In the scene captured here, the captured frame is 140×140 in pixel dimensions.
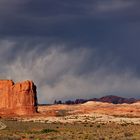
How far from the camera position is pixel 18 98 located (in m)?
127

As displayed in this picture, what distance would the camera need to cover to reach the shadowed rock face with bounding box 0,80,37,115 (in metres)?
125

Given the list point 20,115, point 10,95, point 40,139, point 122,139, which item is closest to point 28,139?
point 40,139

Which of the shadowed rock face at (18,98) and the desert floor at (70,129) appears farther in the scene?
the shadowed rock face at (18,98)

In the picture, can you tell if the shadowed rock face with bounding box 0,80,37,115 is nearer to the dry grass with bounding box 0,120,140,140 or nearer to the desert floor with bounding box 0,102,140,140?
the desert floor with bounding box 0,102,140,140

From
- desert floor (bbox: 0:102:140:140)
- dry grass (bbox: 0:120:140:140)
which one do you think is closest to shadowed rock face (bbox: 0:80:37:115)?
desert floor (bbox: 0:102:140:140)

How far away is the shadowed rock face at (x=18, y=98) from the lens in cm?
12494

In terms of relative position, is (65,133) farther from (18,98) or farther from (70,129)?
(18,98)

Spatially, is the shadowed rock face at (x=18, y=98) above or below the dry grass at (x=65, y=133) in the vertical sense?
above

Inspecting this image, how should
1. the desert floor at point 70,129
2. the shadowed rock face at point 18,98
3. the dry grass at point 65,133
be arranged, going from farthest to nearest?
the shadowed rock face at point 18,98 → the desert floor at point 70,129 → the dry grass at point 65,133

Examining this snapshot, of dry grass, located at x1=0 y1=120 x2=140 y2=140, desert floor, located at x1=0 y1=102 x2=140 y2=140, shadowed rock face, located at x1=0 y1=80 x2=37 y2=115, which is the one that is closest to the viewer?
dry grass, located at x1=0 y1=120 x2=140 y2=140

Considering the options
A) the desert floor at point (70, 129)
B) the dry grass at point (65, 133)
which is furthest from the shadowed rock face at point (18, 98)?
the dry grass at point (65, 133)

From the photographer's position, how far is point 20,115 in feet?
400

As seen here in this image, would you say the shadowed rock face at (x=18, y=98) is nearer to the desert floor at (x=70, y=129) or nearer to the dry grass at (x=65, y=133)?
the desert floor at (x=70, y=129)

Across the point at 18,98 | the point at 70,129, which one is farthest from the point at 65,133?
the point at 18,98
